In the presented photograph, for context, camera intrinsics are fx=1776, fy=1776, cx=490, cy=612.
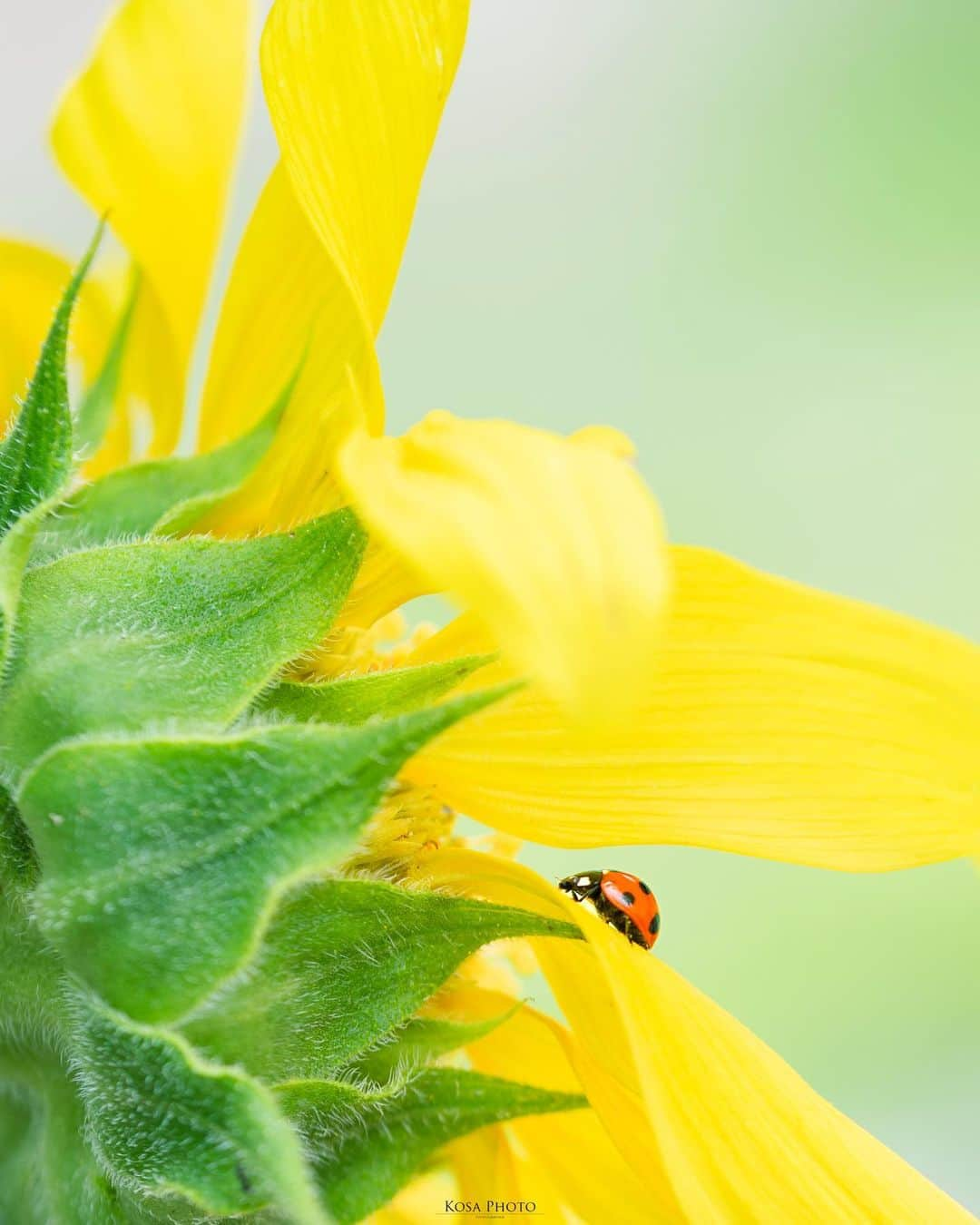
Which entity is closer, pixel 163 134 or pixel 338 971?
Result: pixel 338 971

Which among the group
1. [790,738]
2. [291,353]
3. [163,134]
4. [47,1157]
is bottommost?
[47,1157]

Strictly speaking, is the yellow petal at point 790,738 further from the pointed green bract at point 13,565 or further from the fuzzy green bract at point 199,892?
the pointed green bract at point 13,565

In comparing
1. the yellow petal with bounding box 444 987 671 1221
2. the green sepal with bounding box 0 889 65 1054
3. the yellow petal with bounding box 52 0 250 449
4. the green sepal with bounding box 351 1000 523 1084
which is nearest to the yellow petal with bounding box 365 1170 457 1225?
the yellow petal with bounding box 444 987 671 1221

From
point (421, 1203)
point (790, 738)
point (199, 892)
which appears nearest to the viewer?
point (199, 892)

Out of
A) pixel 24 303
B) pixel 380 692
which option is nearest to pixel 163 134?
pixel 24 303

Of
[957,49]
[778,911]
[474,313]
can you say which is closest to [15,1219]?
[778,911]

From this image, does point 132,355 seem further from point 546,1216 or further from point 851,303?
point 851,303

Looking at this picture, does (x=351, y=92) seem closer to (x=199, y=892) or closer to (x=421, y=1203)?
(x=199, y=892)
